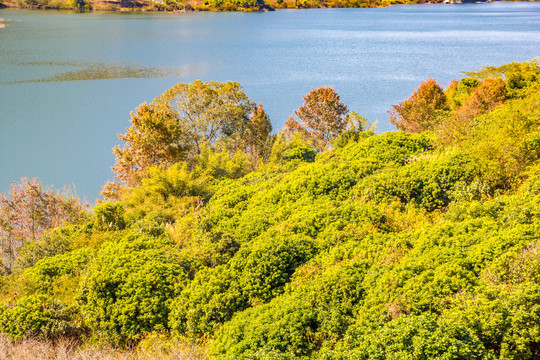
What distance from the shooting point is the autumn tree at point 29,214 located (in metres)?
26.5

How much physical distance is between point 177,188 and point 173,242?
7.29 m

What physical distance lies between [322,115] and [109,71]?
4402 centimetres

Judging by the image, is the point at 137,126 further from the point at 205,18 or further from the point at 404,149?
the point at 205,18

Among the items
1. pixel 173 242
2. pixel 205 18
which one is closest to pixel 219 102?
pixel 173 242

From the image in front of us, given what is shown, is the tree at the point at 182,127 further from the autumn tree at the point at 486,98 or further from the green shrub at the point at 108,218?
the autumn tree at the point at 486,98

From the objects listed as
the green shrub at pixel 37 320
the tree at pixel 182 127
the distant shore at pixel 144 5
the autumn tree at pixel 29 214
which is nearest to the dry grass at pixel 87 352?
the green shrub at pixel 37 320

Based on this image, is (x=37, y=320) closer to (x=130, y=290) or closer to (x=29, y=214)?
(x=130, y=290)

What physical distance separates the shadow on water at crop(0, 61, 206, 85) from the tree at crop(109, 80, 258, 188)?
32.5m

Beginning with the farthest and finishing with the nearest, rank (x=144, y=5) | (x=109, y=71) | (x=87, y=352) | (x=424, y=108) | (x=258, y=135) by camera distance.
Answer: (x=144, y=5), (x=109, y=71), (x=258, y=135), (x=424, y=108), (x=87, y=352)

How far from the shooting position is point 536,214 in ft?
40.5

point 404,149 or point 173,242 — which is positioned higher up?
point 404,149

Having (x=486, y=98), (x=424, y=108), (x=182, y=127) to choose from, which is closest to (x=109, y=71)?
(x=182, y=127)

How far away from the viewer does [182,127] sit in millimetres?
36188

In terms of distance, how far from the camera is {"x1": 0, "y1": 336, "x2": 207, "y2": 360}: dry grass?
11.0 m
